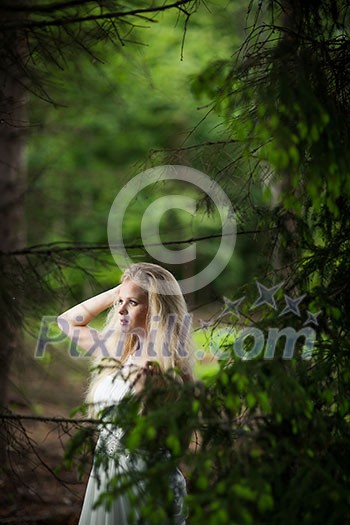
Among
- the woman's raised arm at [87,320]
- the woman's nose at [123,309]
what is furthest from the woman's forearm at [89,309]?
the woman's nose at [123,309]

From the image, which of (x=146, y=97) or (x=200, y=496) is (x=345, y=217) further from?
(x=146, y=97)

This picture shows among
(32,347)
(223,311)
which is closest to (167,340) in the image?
(223,311)

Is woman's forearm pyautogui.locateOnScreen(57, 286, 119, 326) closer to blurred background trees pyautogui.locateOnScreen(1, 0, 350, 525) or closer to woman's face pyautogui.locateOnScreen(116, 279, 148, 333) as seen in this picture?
woman's face pyautogui.locateOnScreen(116, 279, 148, 333)

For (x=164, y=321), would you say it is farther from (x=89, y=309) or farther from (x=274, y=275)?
(x=274, y=275)

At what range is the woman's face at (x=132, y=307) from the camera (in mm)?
3516

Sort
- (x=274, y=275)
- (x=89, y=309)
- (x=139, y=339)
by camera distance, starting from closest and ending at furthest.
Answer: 1. (x=274, y=275)
2. (x=139, y=339)
3. (x=89, y=309)

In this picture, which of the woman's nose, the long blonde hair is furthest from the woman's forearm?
the long blonde hair

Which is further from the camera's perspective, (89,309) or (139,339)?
(89,309)

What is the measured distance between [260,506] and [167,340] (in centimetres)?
137

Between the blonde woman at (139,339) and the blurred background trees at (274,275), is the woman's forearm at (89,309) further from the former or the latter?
the blurred background trees at (274,275)

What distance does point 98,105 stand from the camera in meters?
10.9

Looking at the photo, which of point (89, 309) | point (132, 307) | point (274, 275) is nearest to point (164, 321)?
point (132, 307)

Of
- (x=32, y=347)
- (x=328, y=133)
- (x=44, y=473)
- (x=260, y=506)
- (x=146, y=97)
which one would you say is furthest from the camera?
(x=146, y=97)

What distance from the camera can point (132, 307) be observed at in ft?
11.6
